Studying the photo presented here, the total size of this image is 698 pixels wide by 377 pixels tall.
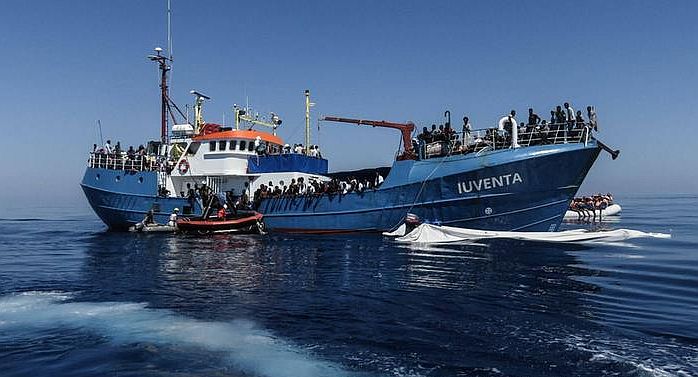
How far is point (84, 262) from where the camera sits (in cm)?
1627

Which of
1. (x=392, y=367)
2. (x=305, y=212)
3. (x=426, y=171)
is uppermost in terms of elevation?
(x=426, y=171)

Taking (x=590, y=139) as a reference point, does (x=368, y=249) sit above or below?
below

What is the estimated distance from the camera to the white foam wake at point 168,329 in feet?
20.8

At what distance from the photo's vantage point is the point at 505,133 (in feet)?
64.1

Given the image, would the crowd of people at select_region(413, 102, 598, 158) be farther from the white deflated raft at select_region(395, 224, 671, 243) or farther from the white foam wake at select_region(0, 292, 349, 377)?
the white foam wake at select_region(0, 292, 349, 377)

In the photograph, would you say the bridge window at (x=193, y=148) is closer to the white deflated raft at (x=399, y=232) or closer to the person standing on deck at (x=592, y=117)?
the white deflated raft at (x=399, y=232)

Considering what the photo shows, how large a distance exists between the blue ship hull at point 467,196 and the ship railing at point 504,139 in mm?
374

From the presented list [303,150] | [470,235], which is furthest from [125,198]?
[470,235]

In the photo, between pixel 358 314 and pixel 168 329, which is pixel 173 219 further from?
pixel 358 314

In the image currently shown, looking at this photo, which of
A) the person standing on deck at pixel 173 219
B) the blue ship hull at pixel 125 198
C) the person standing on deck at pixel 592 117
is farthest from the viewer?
the blue ship hull at pixel 125 198

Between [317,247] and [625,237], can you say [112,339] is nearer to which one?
[317,247]

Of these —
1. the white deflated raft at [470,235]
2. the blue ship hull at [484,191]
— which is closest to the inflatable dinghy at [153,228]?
the blue ship hull at [484,191]

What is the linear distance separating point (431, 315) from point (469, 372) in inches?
107

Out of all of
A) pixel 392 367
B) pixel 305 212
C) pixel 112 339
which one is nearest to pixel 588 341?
pixel 392 367
